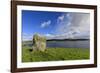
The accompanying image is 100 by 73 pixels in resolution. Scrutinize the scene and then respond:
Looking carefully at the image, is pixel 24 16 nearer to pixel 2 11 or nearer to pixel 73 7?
pixel 2 11

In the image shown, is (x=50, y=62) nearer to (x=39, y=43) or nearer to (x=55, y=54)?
(x=55, y=54)

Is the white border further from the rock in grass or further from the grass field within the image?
the rock in grass

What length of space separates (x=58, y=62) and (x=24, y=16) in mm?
584

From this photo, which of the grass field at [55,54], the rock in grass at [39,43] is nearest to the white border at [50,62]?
the grass field at [55,54]

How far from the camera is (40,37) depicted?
6.63 feet

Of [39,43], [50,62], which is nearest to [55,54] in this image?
[50,62]

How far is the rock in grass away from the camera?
2.00 meters

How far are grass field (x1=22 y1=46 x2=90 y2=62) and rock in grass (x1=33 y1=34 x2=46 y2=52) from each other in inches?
1.6

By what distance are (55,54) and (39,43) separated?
203 millimetres

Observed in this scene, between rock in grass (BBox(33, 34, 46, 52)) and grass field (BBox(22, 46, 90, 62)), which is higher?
rock in grass (BBox(33, 34, 46, 52))

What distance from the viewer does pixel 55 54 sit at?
81.2 inches

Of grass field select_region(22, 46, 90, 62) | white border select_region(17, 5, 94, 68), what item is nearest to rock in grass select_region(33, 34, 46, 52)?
grass field select_region(22, 46, 90, 62)

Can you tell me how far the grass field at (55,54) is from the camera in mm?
1970

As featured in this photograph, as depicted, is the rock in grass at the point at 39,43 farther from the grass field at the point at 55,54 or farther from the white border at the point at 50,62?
the white border at the point at 50,62
